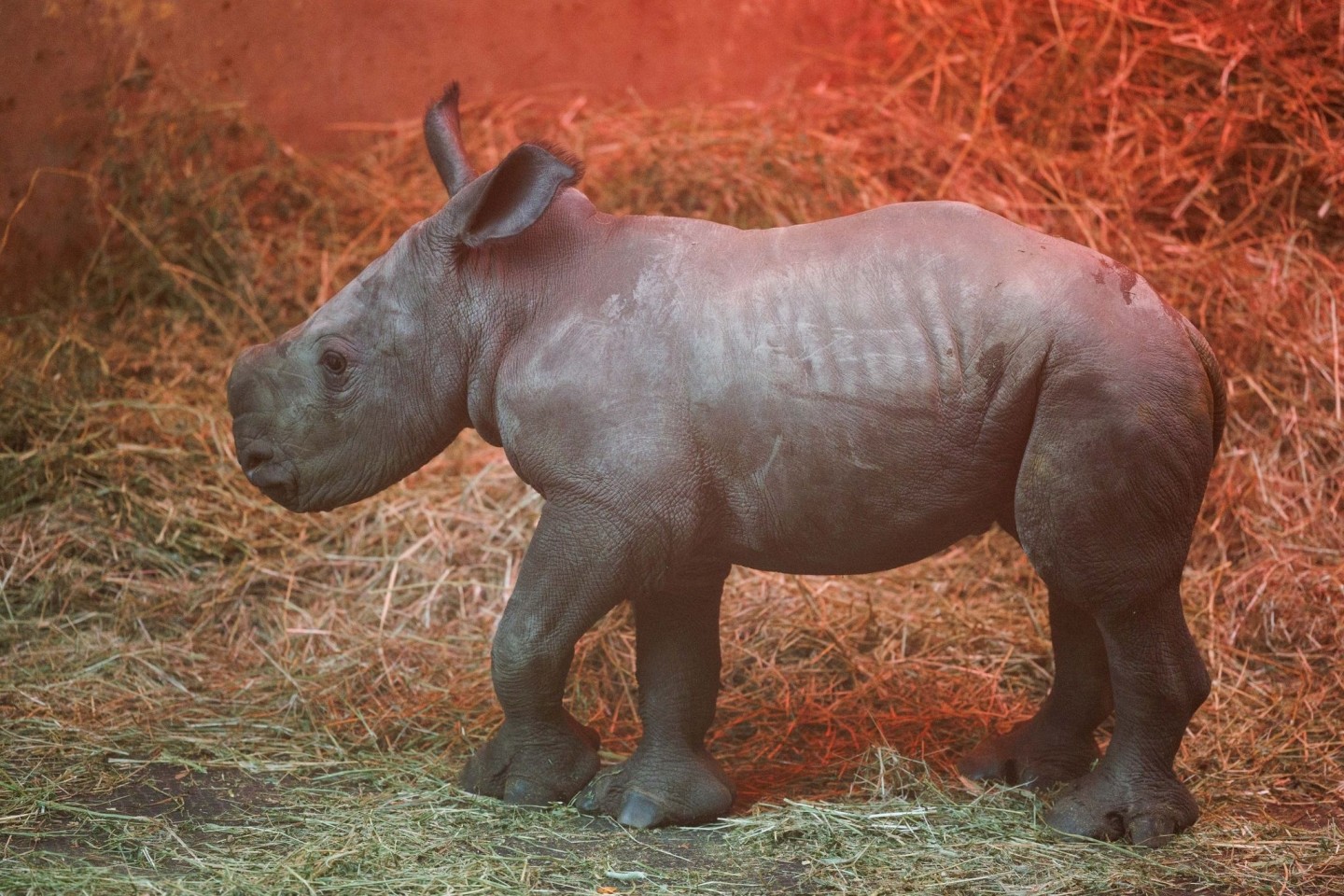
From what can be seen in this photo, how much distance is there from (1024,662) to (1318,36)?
3.27 meters

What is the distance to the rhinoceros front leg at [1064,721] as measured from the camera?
4219 mm

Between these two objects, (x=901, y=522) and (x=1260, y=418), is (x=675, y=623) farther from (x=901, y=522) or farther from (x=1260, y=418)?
(x=1260, y=418)

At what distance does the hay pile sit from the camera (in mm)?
3877

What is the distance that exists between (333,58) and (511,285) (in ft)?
13.0

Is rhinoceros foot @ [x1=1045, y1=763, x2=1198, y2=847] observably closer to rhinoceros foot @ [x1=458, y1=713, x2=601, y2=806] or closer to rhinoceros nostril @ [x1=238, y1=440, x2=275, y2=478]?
rhinoceros foot @ [x1=458, y1=713, x2=601, y2=806]

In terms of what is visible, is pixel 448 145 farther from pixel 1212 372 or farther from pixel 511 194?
pixel 1212 372

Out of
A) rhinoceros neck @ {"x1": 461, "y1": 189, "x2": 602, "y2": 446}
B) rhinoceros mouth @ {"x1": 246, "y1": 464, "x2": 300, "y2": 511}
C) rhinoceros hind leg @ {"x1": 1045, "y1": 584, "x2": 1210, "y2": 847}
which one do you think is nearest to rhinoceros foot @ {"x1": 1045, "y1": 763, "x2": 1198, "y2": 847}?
rhinoceros hind leg @ {"x1": 1045, "y1": 584, "x2": 1210, "y2": 847}

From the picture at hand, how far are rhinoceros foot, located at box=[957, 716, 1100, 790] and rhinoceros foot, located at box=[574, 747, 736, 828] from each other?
0.75m

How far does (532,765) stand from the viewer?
162 inches

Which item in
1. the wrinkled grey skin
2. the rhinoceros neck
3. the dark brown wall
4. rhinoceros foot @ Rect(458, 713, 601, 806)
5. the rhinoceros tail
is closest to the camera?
the wrinkled grey skin

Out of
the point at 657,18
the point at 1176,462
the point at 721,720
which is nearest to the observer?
the point at 1176,462

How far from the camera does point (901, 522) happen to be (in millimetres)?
3775

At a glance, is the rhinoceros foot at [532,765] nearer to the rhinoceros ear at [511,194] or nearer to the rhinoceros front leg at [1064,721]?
the rhinoceros front leg at [1064,721]

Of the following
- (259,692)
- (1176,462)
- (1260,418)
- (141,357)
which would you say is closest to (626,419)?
(1176,462)
